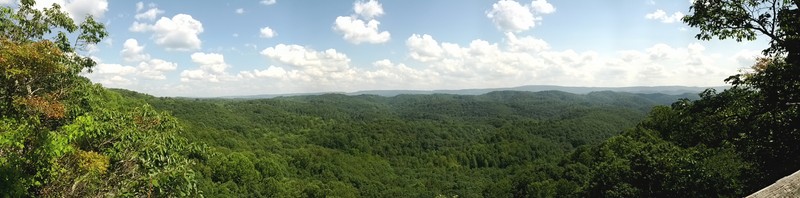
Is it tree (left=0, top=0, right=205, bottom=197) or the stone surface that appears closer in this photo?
the stone surface

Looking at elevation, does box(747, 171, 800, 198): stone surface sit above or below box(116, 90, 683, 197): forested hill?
above

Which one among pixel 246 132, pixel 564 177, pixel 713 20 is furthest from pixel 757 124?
pixel 246 132

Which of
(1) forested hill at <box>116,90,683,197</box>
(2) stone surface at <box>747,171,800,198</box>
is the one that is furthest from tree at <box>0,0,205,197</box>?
(1) forested hill at <box>116,90,683,197</box>

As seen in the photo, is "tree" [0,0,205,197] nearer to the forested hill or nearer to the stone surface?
the stone surface

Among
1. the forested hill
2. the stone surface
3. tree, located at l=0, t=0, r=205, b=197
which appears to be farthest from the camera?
the forested hill

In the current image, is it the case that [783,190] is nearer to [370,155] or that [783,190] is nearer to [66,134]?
[66,134]

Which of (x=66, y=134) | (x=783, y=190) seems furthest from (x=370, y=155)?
(x=783, y=190)

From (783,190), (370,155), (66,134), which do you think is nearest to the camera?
(783,190)

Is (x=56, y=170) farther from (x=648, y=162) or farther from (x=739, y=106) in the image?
(x=648, y=162)

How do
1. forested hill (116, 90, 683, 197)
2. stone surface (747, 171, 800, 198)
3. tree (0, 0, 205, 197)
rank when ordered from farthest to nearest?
forested hill (116, 90, 683, 197) → tree (0, 0, 205, 197) → stone surface (747, 171, 800, 198)

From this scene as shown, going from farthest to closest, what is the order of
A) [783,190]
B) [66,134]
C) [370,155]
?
[370,155] < [66,134] < [783,190]

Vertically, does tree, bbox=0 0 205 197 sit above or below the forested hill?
above
